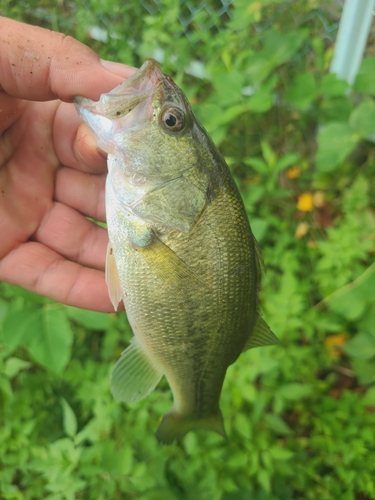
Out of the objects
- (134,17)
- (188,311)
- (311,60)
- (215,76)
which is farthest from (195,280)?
(134,17)

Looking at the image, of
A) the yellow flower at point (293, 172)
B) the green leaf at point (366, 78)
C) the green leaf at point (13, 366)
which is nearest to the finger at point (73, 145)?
the green leaf at point (13, 366)

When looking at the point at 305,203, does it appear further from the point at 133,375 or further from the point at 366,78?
the point at 133,375

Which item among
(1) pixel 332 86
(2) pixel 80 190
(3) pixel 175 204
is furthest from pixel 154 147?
(1) pixel 332 86

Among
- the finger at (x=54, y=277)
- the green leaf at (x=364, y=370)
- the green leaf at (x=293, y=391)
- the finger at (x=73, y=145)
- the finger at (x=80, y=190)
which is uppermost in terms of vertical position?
the finger at (x=73, y=145)

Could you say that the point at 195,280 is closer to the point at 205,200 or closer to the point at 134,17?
the point at 205,200

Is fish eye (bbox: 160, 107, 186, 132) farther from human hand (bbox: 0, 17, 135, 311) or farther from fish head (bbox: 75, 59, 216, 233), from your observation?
Answer: human hand (bbox: 0, 17, 135, 311)

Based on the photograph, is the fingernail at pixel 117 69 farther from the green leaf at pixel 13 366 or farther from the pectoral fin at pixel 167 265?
the green leaf at pixel 13 366
